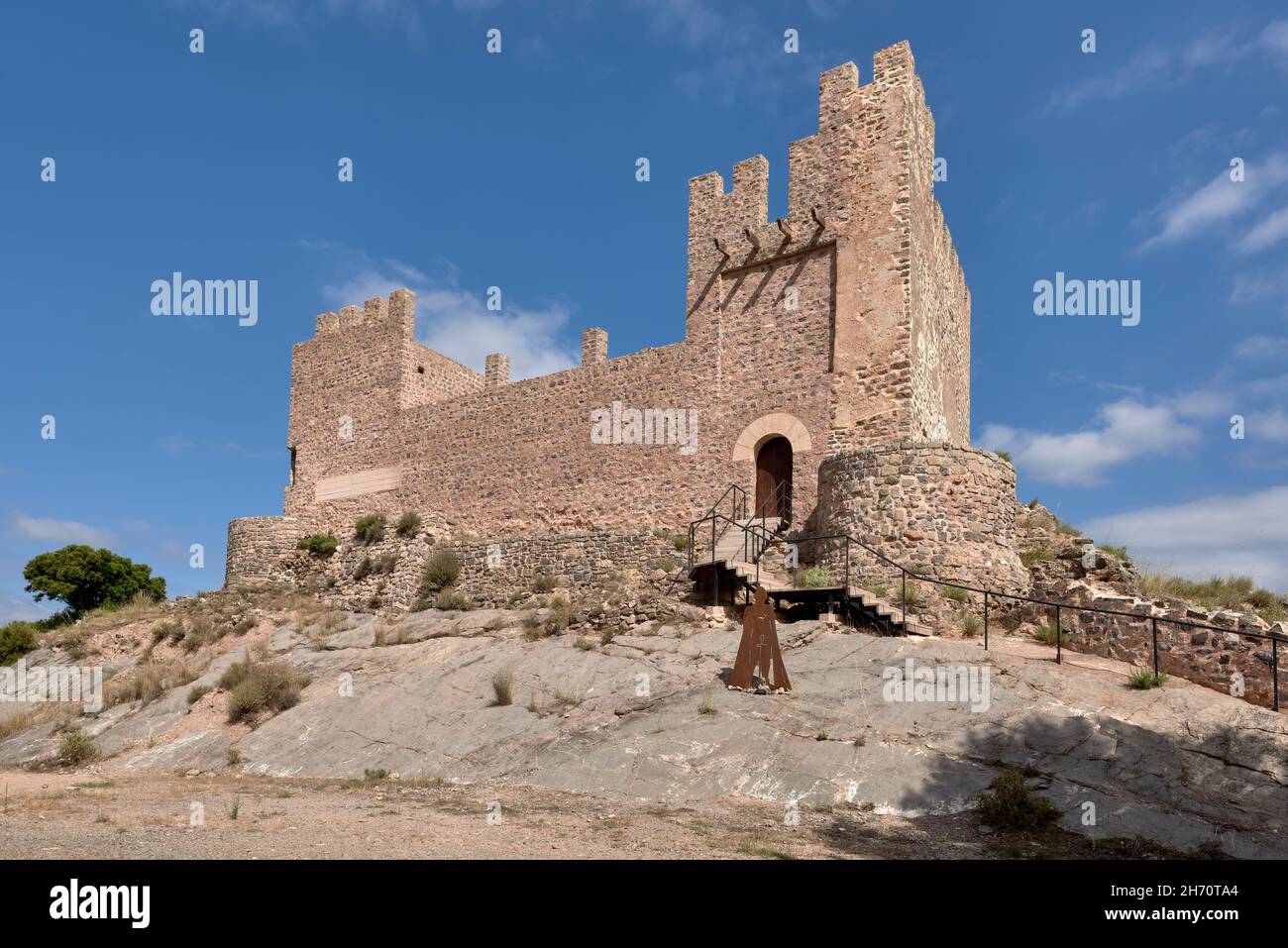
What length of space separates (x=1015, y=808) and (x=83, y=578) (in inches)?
1324

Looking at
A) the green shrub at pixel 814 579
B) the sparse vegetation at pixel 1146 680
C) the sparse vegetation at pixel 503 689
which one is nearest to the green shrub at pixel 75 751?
the sparse vegetation at pixel 503 689

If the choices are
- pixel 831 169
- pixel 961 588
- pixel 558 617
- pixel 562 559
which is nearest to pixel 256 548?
pixel 562 559

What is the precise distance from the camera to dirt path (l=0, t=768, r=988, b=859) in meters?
6.75

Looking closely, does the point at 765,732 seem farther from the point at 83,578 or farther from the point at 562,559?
the point at 83,578

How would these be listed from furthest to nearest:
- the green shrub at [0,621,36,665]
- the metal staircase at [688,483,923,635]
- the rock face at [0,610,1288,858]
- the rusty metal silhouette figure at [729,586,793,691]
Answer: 1. the green shrub at [0,621,36,665]
2. the metal staircase at [688,483,923,635]
3. the rusty metal silhouette figure at [729,586,793,691]
4. the rock face at [0,610,1288,858]

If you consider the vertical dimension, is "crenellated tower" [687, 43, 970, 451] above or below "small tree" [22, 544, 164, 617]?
above

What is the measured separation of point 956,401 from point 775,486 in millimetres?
5683

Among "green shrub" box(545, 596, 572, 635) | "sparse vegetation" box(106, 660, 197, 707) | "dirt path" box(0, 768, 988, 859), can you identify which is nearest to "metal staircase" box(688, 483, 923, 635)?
"green shrub" box(545, 596, 572, 635)

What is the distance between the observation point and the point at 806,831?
7906 millimetres

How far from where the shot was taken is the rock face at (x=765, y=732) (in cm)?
875

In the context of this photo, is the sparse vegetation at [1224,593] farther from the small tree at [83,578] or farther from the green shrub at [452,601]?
the small tree at [83,578]

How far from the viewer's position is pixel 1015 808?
26.8 feet

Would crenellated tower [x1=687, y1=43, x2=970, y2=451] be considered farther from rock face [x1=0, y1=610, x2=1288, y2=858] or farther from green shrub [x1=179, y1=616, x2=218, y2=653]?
green shrub [x1=179, y1=616, x2=218, y2=653]

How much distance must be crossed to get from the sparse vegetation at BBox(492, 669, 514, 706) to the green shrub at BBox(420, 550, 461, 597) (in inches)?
298
